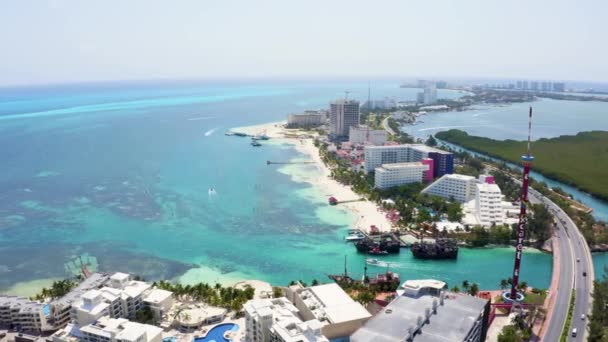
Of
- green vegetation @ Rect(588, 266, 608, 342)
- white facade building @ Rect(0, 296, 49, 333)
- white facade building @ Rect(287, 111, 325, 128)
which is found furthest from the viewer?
white facade building @ Rect(287, 111, 325, 128)

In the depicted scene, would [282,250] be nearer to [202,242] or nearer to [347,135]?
[202,242]

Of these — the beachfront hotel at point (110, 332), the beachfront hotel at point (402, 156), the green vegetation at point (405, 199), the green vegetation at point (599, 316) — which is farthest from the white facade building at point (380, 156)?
the beachfront hotel at point (110, 332)

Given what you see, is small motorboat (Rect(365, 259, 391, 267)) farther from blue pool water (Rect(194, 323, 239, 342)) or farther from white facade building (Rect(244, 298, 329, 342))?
blue pool water (Rect(194, 323, 239, 342))

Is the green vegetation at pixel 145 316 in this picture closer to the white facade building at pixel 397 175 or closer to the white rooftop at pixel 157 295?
the white rooftop at pixel 157 295

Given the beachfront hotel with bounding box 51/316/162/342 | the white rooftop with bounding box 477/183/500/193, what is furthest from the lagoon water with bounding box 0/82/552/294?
the beachfront hotel with bounding box 51/316/162/342

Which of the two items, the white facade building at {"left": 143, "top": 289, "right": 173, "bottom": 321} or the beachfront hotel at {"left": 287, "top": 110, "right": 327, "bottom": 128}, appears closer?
the white facade building at {"left": 143, "top": 289, "right": 173, "bottom": 321}

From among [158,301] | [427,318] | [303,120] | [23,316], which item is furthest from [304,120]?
[427,318]

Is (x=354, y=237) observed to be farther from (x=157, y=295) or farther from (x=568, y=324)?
(x=157, y=295)
